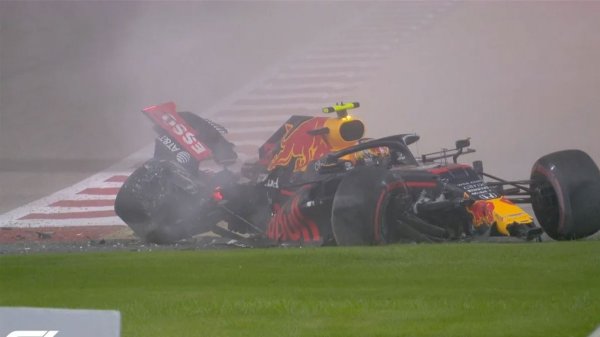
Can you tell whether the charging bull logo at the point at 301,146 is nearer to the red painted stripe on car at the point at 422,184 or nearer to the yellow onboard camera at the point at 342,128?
the yellow onboard camera at the point at 342,128

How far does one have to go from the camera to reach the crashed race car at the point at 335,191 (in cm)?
928

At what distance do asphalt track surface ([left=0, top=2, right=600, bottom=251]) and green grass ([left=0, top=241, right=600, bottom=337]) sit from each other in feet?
7.11

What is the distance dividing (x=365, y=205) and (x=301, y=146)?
178cm

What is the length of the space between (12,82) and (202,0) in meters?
2.02

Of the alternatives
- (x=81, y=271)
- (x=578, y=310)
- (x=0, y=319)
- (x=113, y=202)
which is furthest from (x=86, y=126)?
(x=578, y=310)

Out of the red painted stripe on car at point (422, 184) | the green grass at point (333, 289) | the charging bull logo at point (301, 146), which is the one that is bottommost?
the green grass at point (333, 289)

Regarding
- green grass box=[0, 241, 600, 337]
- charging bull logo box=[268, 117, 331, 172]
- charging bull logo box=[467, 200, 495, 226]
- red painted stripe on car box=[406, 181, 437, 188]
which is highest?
charging bull logo box=[268, 117, 331, 172]

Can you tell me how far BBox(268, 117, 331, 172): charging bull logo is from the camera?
10570 mm

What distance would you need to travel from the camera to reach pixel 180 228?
11.1m

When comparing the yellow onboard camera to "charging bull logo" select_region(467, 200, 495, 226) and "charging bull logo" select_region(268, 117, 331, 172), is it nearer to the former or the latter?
"charging bull logo" select_region(268, 117, 331, 172)

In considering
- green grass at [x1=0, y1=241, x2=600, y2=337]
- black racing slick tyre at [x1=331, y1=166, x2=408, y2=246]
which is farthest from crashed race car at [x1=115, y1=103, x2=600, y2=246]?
green grass at [x1=0, y1=241, x2=600, y2=337]

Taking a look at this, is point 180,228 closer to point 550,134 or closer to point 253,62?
point 253,62

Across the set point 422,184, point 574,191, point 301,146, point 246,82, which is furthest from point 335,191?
point 246,82

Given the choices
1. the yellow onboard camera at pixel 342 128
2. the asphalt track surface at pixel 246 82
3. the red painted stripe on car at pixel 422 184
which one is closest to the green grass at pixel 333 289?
the red painted stripe on car at pixel 422 184
